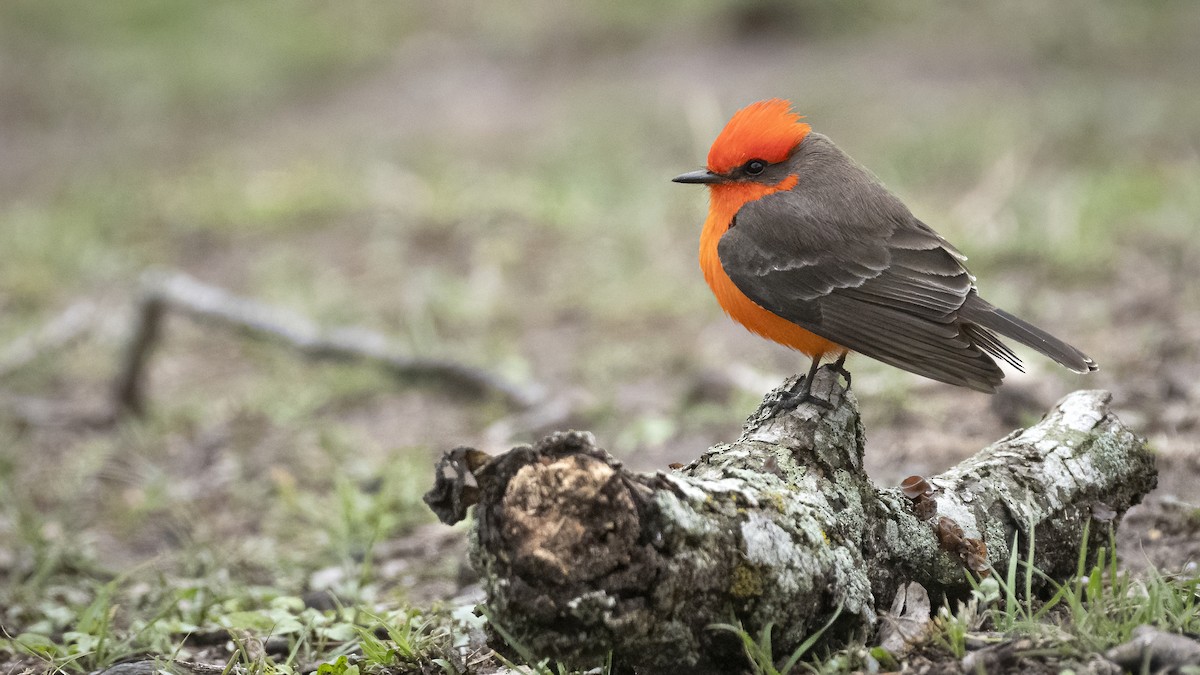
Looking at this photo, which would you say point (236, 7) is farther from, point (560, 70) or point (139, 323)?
point (139, 323)

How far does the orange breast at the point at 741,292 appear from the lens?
3.84 m

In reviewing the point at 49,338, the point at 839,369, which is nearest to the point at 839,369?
the point at 839,369

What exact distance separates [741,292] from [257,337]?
3.32 meters

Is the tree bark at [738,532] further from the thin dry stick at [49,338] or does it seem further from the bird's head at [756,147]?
the thin dry stick at [49,338]

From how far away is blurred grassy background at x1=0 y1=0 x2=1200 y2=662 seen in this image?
17.5 feet

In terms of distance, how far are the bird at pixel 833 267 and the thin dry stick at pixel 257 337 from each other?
2316 mm

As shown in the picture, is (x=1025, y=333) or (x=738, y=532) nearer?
(x=738, y=532)

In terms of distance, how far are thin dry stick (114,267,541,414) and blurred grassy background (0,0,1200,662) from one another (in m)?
0.18

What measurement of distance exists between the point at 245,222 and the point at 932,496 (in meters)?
7.35

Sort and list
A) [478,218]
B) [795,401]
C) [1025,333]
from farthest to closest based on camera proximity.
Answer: [478,218]
[1025,333]
[795,401]

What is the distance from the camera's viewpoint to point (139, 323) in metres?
6.21

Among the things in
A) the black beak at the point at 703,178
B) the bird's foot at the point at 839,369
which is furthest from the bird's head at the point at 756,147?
the bird's foot at the point at 839,369

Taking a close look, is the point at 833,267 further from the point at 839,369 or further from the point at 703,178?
the point at 703,178

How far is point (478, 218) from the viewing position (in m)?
8.87
